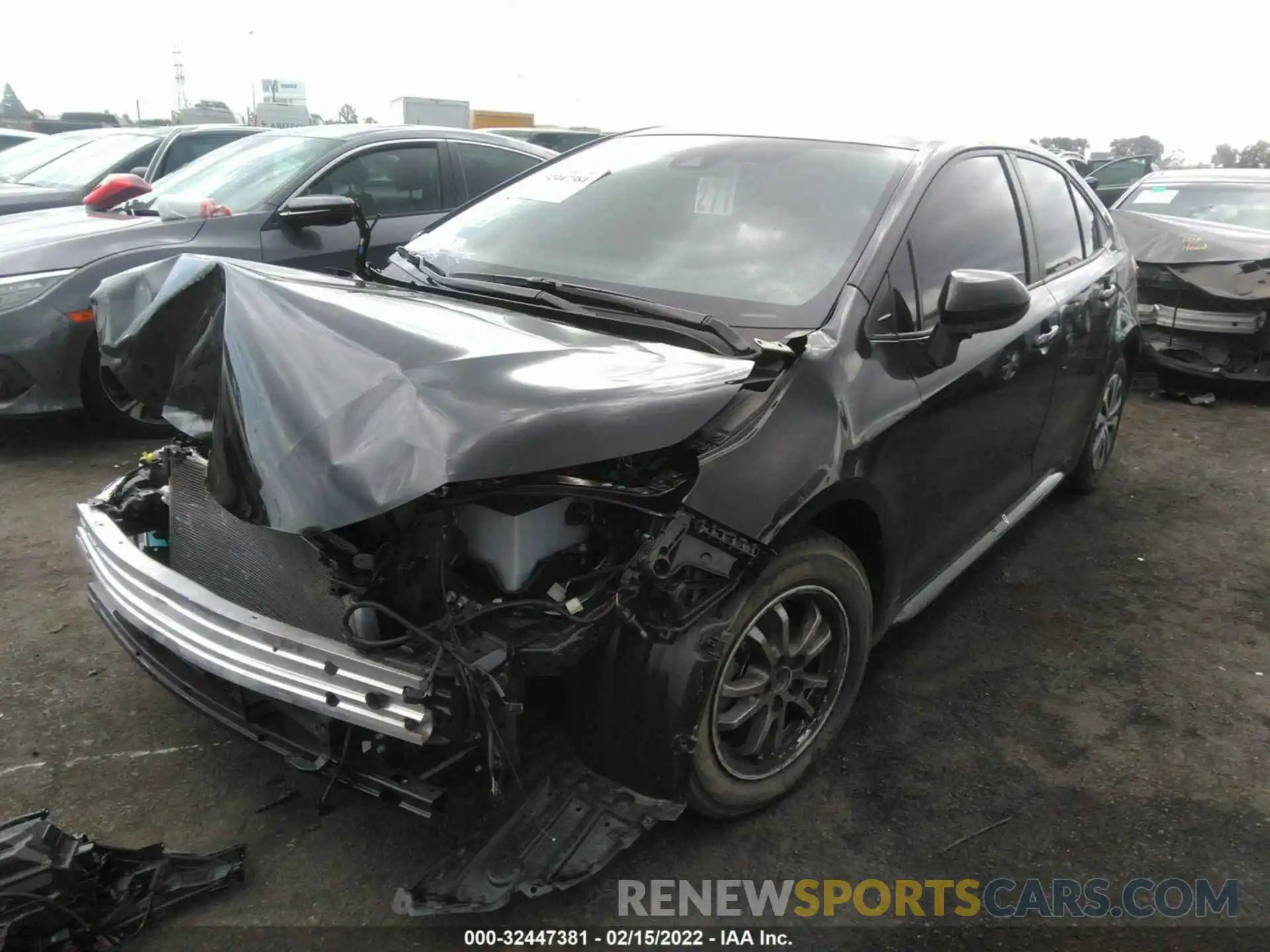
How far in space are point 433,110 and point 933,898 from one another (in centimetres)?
2097

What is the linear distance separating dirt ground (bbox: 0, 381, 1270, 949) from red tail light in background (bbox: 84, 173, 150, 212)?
245cm

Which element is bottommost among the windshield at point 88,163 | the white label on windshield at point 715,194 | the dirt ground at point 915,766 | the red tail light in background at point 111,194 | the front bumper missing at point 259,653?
the dirt ground at point 915,766

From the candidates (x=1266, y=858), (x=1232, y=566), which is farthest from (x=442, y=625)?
(x=1232, y=566)

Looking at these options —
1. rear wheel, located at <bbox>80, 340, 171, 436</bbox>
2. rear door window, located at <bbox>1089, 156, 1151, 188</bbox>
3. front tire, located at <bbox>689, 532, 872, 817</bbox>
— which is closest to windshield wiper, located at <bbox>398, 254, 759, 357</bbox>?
front tire, located at <bbox>689, 532, 872, 817</bbox>

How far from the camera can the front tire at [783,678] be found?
229 cm

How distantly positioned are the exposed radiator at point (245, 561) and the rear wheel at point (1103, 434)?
3600 millimetres

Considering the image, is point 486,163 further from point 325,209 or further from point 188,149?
point 188,149

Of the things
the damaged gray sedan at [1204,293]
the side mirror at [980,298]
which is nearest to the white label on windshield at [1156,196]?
the damaged gray sedan at [1204,293]

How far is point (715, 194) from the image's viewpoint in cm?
305

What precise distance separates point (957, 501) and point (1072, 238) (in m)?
1.59

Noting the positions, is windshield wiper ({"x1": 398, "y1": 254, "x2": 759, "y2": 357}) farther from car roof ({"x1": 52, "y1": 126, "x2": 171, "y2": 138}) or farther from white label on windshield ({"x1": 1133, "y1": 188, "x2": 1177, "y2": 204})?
car roof ({"x1": 52, "y1": 126, "x2": 171, "y2": 138})

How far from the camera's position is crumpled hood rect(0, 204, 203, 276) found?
15.8ft

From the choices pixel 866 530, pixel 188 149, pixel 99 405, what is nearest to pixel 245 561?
pixel 866 530

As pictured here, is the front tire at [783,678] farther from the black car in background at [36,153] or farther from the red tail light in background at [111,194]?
→ the black car in background at [36,153]
